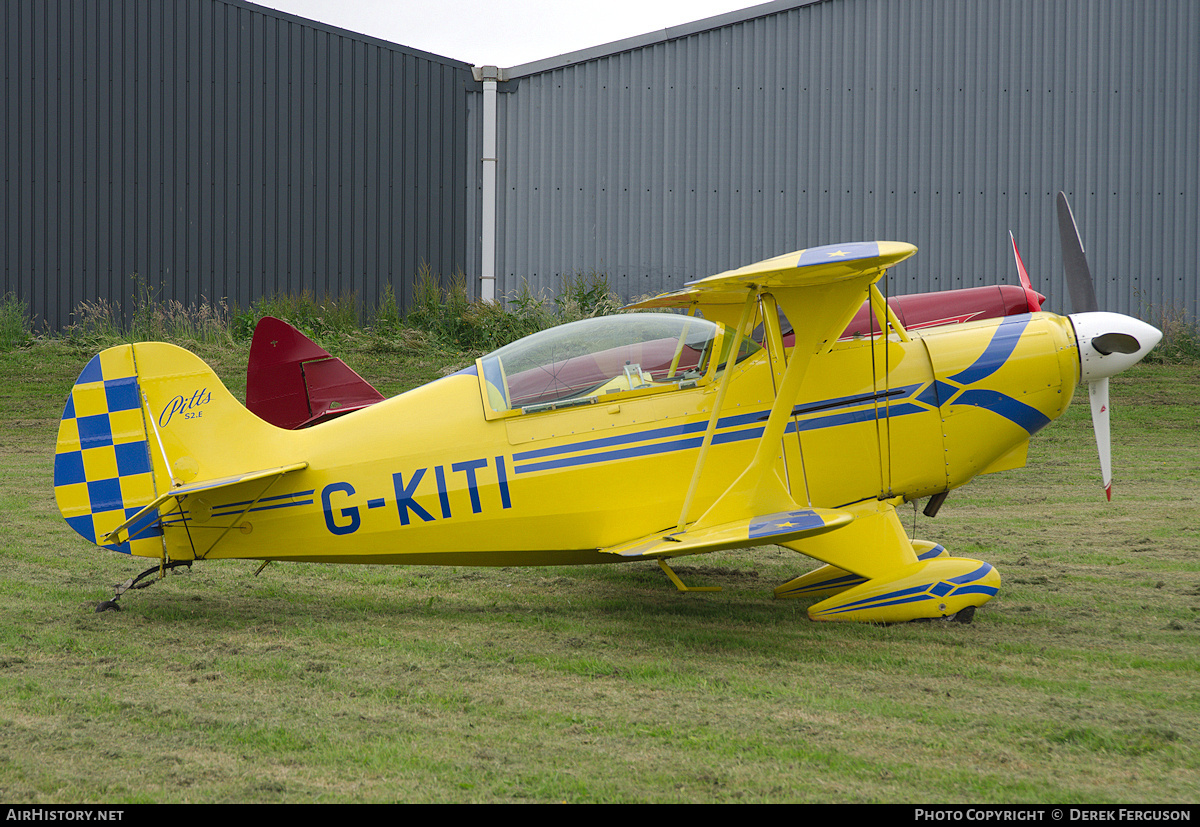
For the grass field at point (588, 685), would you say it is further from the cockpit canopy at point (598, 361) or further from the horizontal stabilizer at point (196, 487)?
the cockpit canopy at point (598, 361)

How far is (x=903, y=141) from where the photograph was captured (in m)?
16.9

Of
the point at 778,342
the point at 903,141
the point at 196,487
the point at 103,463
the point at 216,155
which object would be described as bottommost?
the point at 196,487

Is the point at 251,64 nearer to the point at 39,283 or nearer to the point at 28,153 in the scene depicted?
the point at 28,153

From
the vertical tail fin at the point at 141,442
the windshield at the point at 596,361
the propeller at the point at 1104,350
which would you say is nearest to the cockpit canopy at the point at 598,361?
the windshield at the point at 596,361

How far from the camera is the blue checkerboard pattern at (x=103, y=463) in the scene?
5.41 meters

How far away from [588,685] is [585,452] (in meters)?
1.49

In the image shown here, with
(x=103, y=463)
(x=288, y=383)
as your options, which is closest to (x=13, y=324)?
(x=288, y=383)

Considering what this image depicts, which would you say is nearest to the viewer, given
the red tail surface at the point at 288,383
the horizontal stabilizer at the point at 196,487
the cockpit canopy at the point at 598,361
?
the horizontal stabilizer at the point at 196,487

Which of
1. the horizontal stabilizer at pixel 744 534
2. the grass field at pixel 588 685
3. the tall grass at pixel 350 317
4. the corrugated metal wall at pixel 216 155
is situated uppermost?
the corrugated metal wall at pixel 216 155

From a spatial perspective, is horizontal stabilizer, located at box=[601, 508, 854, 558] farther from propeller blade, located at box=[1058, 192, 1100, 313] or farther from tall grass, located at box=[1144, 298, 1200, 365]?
tall grass, located at box=[1144, 298, 1200, 365]

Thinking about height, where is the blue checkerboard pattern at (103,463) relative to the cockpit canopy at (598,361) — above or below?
below

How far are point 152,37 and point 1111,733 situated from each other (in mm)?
17937

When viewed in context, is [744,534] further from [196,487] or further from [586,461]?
[196,487]

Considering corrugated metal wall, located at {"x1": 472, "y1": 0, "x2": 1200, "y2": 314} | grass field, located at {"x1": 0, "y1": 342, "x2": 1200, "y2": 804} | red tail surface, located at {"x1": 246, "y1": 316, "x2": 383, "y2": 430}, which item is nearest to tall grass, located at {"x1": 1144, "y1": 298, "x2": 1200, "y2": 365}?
corrugated metal wall, located at {"x1": 472, "y1": 0, "x2": 1200, "y2": 314}
